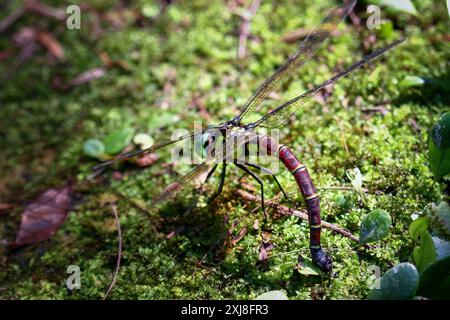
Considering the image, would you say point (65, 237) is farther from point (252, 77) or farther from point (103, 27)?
point (103, 27)

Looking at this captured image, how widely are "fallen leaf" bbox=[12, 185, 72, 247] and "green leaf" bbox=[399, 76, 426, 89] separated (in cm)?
253

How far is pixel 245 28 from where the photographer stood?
4.11 metres

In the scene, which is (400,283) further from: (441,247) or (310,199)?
(310,199)

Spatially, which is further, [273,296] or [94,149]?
[94,149]

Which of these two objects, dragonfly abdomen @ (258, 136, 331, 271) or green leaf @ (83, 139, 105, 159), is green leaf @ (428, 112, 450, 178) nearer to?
dragonfly abdomen @ (258, 136, 331, 271)

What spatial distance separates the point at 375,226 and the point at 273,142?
728 millimetres

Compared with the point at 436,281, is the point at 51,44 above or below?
above

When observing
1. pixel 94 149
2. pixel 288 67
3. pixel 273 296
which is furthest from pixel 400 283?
pixel 94 149

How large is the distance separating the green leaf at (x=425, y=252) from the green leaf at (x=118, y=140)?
2.13 meters

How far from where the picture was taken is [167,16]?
4367 mm

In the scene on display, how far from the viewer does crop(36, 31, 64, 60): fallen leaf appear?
436cm

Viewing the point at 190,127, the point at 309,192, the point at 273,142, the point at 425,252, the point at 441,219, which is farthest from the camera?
the point at 190,127

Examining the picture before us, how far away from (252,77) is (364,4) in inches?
45.9
